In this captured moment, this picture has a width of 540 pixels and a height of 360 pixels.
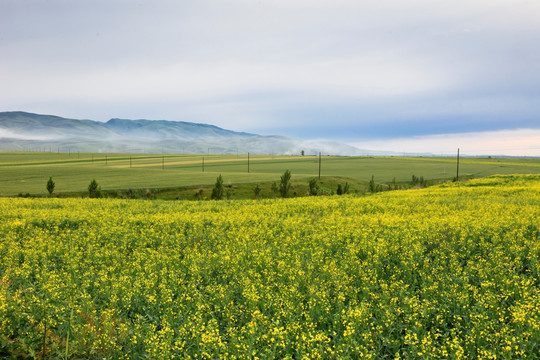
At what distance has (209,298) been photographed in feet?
Answer: 32.6

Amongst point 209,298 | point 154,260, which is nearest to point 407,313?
point 209,298

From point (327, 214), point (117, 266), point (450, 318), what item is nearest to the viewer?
point (450, 318)

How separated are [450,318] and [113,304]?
839 cm

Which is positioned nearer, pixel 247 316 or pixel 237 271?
pixel 247 316

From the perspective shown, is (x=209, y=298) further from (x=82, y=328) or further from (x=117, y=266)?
(x=117, y=266)

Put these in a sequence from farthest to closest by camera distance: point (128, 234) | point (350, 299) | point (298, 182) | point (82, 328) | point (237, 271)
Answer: point (298, 182)
point (128, 234)
point (237, 271)
point (350, 299)
point (82, 328)

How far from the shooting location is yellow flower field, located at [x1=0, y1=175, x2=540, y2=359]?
7.34m

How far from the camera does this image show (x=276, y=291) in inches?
416

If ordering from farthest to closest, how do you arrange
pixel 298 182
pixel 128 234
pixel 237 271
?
pixel 298 182 < pixel 128 234 < pixel 237 271

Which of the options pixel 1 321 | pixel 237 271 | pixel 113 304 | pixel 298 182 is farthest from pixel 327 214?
pixel 298 182

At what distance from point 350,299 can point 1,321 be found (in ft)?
26.9

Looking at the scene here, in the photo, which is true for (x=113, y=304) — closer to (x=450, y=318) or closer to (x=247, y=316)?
(x=247, y=316)

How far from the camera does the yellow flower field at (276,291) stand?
7344 millimetres

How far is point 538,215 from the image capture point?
20.5 metres
